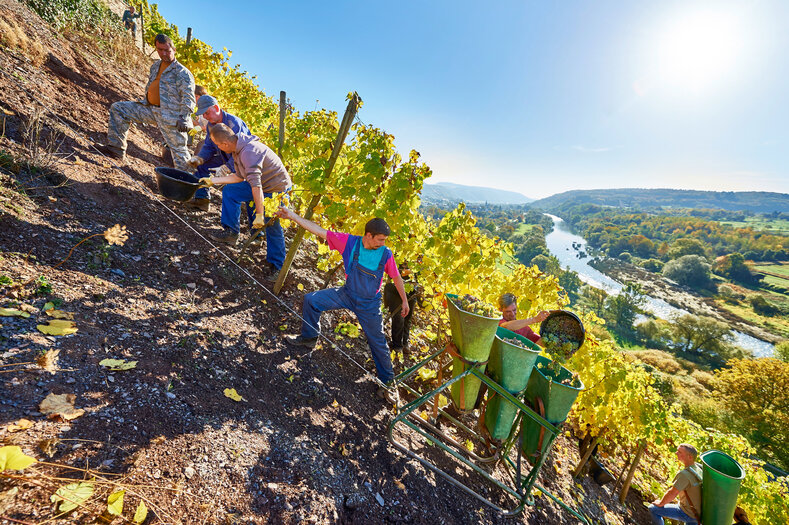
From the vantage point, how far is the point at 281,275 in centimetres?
427

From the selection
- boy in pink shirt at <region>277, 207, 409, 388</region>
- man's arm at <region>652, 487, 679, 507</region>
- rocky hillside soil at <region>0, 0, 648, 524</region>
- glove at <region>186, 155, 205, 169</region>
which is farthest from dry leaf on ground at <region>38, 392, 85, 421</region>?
man's arm at <region>652, 487, 679, 507</region>

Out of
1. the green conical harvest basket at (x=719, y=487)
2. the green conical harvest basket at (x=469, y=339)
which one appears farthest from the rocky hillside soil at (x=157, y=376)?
the green conical harvest basket at (x=719, y=487)

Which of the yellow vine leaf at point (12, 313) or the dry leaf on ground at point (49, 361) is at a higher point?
the yellow vine leaf at point (12, 313)

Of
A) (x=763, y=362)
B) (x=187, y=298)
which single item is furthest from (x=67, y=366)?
(x=763, y=362)

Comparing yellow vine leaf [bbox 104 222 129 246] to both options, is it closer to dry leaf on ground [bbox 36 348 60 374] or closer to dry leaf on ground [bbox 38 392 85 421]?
dry leaf on ground [bbox 36 348 60 374]

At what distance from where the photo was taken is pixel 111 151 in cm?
458

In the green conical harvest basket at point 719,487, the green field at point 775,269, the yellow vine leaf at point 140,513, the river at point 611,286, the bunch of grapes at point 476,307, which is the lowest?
the river at point 611,286

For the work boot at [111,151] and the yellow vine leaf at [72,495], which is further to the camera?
the work boot at [111,151]

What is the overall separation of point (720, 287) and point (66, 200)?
171951 mm

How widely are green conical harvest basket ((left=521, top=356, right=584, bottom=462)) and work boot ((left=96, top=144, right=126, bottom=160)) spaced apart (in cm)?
635

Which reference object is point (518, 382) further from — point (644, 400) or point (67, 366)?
point (644, 400)

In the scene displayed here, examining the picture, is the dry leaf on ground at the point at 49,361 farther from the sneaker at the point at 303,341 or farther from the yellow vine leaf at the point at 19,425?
the sneaker at the point at 303,341

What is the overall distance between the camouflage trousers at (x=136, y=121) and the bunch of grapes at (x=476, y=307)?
15.5ft

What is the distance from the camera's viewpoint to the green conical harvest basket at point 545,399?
305 centimetres
